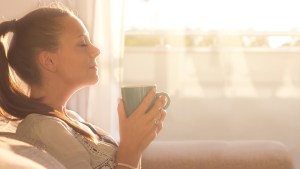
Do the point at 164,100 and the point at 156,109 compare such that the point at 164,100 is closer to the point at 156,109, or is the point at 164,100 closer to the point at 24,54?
the point at 156,109

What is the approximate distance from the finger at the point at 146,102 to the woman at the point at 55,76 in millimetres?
47

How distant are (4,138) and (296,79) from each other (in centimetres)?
243

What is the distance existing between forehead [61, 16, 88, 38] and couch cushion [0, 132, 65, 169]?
0.33m

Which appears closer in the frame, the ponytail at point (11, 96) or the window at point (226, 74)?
the ponytail at point (11, 96)

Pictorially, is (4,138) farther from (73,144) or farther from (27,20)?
(27,20)

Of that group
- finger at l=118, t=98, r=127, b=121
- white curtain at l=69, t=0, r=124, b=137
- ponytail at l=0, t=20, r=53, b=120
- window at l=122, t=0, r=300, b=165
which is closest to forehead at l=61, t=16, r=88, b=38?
ponytail at l=0, t=20, r=53, b=120

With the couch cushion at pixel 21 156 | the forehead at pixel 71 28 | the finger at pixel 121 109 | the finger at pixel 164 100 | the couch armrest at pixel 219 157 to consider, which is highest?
the forehead at pixel 71 28

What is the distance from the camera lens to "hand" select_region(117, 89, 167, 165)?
108 centimetres

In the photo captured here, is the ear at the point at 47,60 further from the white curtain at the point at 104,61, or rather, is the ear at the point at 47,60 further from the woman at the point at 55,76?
the white curtain at the point at 104,61

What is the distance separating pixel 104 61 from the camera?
7.68 ft

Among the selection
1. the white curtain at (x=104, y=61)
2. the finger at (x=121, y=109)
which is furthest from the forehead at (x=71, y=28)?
the white curtain at (x=104, y=61)

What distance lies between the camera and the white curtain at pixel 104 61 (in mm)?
2328

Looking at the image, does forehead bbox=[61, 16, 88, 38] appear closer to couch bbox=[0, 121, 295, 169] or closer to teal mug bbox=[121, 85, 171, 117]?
teal mug bbox=[121, 85, 171, 117]

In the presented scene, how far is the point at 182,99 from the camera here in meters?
3.08
